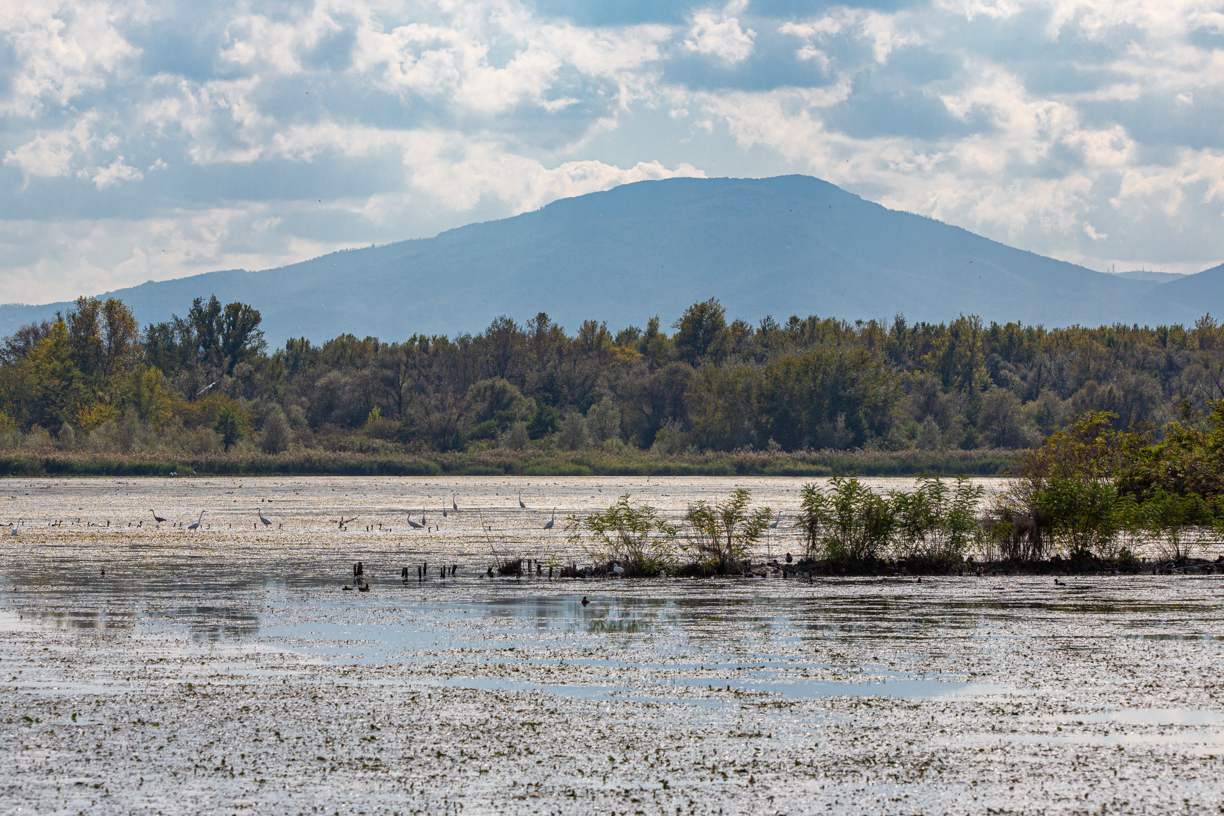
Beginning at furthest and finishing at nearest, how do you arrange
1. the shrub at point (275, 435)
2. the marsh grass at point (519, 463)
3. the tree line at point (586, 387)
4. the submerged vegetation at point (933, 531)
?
the tree line at point (586, 387) → the shrub at point (275, 435) → the marsh grass at point (519, 463) → the submerged vegetation at point (933, 531)

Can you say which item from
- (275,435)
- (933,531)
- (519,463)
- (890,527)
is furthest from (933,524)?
(275,435)

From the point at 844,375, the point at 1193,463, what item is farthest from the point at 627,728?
the point at 844,375

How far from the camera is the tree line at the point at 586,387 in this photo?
4656 inches

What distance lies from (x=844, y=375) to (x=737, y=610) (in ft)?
326

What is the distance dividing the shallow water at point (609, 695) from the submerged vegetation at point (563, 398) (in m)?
87.4

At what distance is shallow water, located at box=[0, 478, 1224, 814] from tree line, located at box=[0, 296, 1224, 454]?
302 feet

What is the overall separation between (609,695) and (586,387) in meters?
123

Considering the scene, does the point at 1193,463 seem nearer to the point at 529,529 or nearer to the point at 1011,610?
the point at 1011,610

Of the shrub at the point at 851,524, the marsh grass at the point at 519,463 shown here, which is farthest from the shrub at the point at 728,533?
the marsh grass at the point at 519,463

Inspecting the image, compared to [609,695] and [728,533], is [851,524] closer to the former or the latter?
[728,533]

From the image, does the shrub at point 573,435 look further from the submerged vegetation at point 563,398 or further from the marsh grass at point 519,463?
the marsh grass at point 519,463

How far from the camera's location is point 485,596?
23750 millimetres

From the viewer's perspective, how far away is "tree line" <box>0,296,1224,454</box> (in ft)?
388

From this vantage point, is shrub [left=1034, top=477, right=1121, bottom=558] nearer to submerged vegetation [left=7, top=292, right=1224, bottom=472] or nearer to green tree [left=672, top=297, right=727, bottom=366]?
submerged vegetation [left=7, top=292, right=1224, bottom=472]
